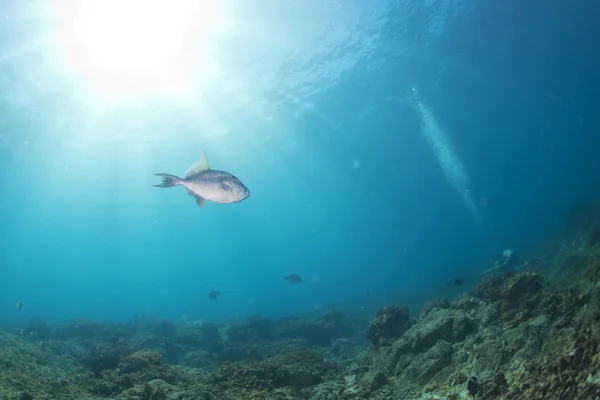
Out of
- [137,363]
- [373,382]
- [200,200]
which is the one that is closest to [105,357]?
[137,363]

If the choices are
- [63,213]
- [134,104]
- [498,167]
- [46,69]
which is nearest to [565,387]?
[46,69]

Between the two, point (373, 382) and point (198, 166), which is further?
point (373, 382)

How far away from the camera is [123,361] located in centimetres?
905

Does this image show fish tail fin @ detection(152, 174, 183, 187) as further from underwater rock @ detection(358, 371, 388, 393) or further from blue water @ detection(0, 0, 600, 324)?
blue water @ detection(0, 0, 600, 324)

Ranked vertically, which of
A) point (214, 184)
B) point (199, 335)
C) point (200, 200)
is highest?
point (199, 335)

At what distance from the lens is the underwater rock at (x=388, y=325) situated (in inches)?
378

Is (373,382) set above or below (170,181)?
below

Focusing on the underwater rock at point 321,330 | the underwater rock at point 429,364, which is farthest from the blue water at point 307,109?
the underwater rock at point 429,364

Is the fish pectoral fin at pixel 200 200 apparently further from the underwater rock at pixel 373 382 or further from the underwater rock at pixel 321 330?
the underwater rock at pixel 321 330

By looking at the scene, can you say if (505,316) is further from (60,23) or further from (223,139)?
(223,139)

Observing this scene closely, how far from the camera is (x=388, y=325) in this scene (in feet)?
32.1

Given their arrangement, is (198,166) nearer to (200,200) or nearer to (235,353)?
(200,200)

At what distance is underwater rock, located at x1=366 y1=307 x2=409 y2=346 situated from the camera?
9594mm

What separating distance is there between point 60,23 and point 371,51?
21938 millimetres
